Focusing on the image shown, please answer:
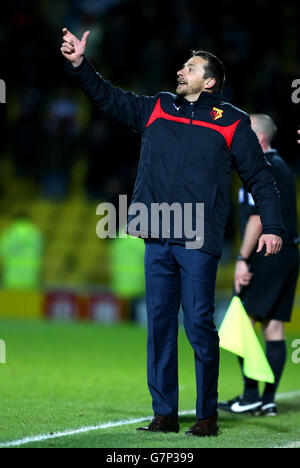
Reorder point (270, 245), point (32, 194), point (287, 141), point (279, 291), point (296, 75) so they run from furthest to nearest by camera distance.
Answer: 1. point (32, 194)
2. point (296, 75)
3. point (287, 141)
4. point (279, 291)
5. point (270, 245)

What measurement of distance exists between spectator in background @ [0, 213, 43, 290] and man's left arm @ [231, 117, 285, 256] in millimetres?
9460

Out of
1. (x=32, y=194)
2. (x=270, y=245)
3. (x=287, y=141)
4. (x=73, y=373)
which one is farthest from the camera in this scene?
(x=32, y=194)

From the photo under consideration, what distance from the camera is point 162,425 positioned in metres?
5.94

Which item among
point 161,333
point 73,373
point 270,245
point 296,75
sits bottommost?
point 73,373

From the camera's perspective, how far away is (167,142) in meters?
5.96

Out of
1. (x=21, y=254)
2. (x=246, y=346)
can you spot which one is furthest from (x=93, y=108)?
(x=246, y=346)

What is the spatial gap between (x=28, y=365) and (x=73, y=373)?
59 centimetres

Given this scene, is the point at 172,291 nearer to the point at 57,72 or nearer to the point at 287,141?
the point at 287,141

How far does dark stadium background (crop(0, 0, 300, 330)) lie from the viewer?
14836mm

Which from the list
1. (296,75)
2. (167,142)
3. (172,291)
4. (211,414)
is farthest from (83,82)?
(296,75)

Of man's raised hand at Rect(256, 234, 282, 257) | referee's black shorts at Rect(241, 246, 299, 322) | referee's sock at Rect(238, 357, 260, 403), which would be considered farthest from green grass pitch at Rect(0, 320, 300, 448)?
man's raised hand at Rect(256, 234, 282, 257)

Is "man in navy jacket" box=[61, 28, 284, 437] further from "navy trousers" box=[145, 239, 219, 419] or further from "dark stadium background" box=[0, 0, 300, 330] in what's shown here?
"dark stadium background" box=[0, 0, 300, 330]

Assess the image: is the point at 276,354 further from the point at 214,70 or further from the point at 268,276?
the point at 214,70

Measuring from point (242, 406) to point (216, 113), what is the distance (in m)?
2.21
